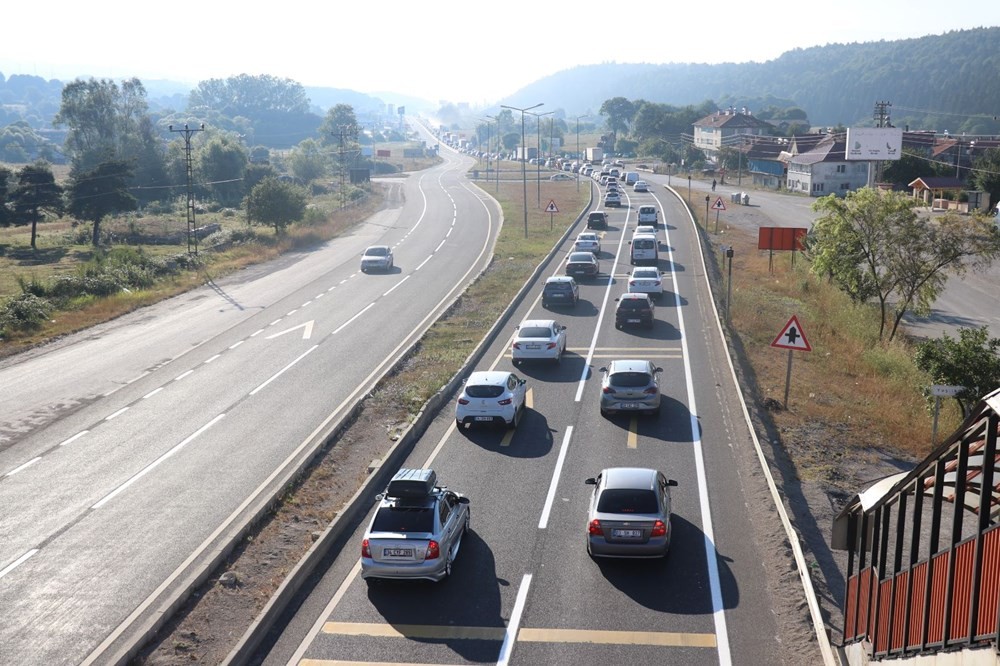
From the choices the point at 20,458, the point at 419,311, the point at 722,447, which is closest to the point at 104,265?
the point at 419,311

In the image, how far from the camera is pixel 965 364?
25828mm

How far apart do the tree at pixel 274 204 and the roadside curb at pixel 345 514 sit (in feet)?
123

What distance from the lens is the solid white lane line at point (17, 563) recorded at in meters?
15.9

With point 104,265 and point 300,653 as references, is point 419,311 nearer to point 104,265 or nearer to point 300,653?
point 104,265

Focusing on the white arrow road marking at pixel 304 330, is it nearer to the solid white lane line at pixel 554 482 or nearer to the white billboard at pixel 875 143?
the solid white lane line at pixel 554 482

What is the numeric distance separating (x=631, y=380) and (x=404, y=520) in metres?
10.2

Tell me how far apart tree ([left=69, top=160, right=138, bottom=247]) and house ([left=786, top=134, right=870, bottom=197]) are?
73072mm

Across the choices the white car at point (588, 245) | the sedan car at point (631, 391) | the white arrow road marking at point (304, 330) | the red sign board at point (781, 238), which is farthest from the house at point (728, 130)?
the sedan car at point (631, 391)

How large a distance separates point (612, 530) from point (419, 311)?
26.1m

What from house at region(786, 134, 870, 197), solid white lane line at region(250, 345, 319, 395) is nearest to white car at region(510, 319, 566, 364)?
solid white lane line at region(250, 345, 319, 395)

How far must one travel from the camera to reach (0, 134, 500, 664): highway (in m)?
15.1

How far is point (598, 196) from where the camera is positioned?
95.2m

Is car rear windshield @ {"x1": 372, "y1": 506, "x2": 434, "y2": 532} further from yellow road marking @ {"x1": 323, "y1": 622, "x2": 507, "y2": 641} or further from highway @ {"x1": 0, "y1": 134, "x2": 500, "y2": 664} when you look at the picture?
highway @ {"x1": 0, "y1": 134, "x2": 500, "y2": 664}

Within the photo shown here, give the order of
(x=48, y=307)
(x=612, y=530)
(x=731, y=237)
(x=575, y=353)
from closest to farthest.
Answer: (x=612, y=530) → (x=575, y=353) → (x=48, y=307) → (x=731, y=237)
